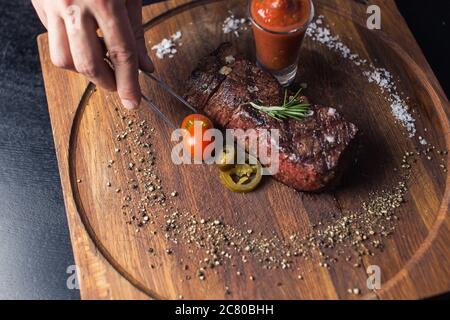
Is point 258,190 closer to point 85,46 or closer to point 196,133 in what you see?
point 196,133

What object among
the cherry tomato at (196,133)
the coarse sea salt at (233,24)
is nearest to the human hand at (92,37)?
the cherry tomato at (196,133)

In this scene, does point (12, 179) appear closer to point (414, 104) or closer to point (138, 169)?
point (138, 169)

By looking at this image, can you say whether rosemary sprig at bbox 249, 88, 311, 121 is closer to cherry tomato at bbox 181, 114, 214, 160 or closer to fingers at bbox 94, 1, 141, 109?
cherry tomato at bbox 181, 114, 214, 160

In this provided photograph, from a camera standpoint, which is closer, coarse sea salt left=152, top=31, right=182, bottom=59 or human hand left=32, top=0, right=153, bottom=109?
human hand left=32, top=0, right=153, bottom=109

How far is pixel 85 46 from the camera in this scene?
10.0ft

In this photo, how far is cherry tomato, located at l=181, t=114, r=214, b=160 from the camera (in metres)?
3.83

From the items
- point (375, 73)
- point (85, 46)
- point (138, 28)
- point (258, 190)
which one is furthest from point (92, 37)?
point (375, 73)

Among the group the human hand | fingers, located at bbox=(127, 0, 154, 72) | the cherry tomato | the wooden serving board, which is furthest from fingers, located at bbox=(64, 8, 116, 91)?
the wooden serving board

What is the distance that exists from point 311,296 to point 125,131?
1875 mm

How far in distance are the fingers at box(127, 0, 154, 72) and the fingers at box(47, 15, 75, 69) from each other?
1.81ft

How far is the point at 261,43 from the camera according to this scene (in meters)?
4.04

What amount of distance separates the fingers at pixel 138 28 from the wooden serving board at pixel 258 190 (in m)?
0.52

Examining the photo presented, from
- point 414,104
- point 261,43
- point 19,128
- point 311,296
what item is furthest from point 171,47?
point 311,296

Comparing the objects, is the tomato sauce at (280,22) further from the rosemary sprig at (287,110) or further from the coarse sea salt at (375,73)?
the coarse sea salt at (375,73)
